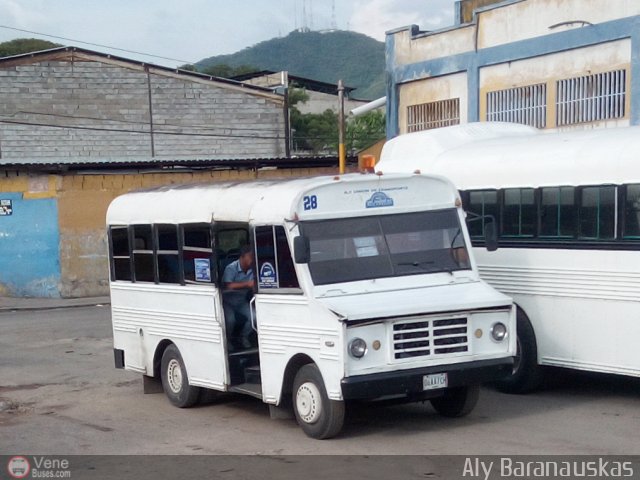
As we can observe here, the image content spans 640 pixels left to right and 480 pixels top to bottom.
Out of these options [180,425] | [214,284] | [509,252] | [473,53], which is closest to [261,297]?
[214,284]

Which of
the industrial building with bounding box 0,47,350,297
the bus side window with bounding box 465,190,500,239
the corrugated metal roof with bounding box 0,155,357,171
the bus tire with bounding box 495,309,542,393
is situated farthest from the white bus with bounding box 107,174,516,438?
the industrial building with bounding box 0,47,350,297

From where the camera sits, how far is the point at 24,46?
83312 mm

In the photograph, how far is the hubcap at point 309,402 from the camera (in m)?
10.2

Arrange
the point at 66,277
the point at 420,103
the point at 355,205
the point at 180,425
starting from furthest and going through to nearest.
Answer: the point at 66,277, the point at 420,103, the point at 180,425, the point at 355,205

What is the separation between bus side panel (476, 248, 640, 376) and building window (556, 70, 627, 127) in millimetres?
9007

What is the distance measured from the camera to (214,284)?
11.9 meters

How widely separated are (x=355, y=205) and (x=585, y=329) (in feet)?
Answer: 9.71

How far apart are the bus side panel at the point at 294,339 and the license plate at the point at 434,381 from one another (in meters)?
0.84

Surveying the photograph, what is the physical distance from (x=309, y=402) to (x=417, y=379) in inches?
42.7

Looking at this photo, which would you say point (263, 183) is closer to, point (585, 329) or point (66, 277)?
point (585, 329)

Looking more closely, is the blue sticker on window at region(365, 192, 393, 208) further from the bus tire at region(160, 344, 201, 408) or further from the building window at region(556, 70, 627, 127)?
the building window at region(556, 70, 627, 127)

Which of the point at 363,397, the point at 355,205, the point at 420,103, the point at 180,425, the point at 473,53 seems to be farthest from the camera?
the point at 420,103

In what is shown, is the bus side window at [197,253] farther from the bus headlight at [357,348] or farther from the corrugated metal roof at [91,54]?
the corrugated metal roof at [91,54]

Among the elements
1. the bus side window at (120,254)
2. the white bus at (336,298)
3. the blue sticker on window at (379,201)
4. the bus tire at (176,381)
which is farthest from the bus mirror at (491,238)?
the bus side window at (120,254)
